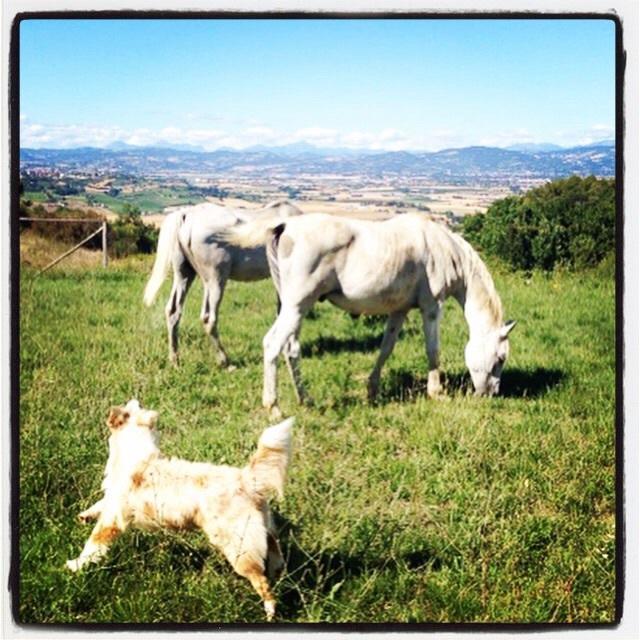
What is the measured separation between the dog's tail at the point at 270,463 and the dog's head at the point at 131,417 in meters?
0.46

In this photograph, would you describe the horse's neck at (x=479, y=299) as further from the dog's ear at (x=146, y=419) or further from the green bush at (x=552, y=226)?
the dog's ear at (x=146, y=419)

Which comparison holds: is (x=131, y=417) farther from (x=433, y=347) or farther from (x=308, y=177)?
(x=433, y=347)

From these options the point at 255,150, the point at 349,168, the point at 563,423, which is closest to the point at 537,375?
the point at 563,423

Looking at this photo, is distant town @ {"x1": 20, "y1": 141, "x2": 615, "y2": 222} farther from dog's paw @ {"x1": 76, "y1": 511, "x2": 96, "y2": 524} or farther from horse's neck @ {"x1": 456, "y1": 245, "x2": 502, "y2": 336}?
dog's paw @ {"x1": 76, "y1": 511, "x2": 96, "y2": 524}

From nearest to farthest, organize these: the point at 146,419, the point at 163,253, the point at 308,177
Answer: the point at 146,419 → the point at 308,177 → the point at 163,253

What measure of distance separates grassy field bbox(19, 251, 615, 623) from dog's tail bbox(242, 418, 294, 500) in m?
0.45

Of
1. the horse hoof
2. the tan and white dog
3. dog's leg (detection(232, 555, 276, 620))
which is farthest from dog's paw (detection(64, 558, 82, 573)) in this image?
the horse hoof

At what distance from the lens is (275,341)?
176 inches

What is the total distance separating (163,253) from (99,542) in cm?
144

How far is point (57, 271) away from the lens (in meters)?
4.20

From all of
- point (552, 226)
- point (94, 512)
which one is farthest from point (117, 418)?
point (552, 226)

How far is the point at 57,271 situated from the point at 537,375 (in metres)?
2.36

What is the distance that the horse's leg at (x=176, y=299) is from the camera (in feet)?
14.8

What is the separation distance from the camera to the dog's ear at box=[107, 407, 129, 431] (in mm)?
3646
